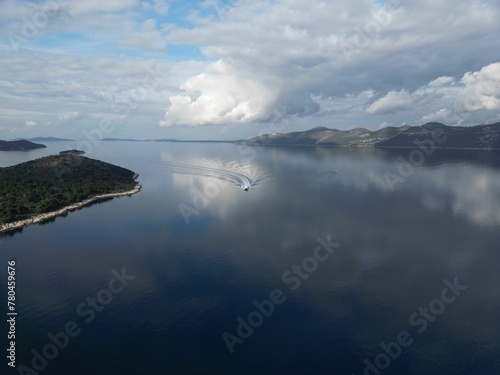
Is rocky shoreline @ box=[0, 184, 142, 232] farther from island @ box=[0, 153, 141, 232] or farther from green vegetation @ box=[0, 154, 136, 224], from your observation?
green vegetation @ box=[0, 154, 136, 224]

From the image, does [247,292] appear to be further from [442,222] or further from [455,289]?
[442,222]

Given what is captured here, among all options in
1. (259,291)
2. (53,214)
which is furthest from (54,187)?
(259,291)

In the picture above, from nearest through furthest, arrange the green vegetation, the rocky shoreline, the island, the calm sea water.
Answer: the calm sea water
the rocky shoreline
the island
the green vegetation

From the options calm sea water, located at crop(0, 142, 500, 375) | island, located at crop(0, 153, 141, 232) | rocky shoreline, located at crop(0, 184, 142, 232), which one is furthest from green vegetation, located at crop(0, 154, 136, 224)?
calm sea water, located at crop(0, 142, 500, 375)

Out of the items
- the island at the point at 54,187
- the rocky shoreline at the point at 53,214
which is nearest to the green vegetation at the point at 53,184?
the island at the point at 54,187

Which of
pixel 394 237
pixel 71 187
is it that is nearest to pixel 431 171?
pixel 394 237

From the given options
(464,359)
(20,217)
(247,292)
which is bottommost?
(464,359)
